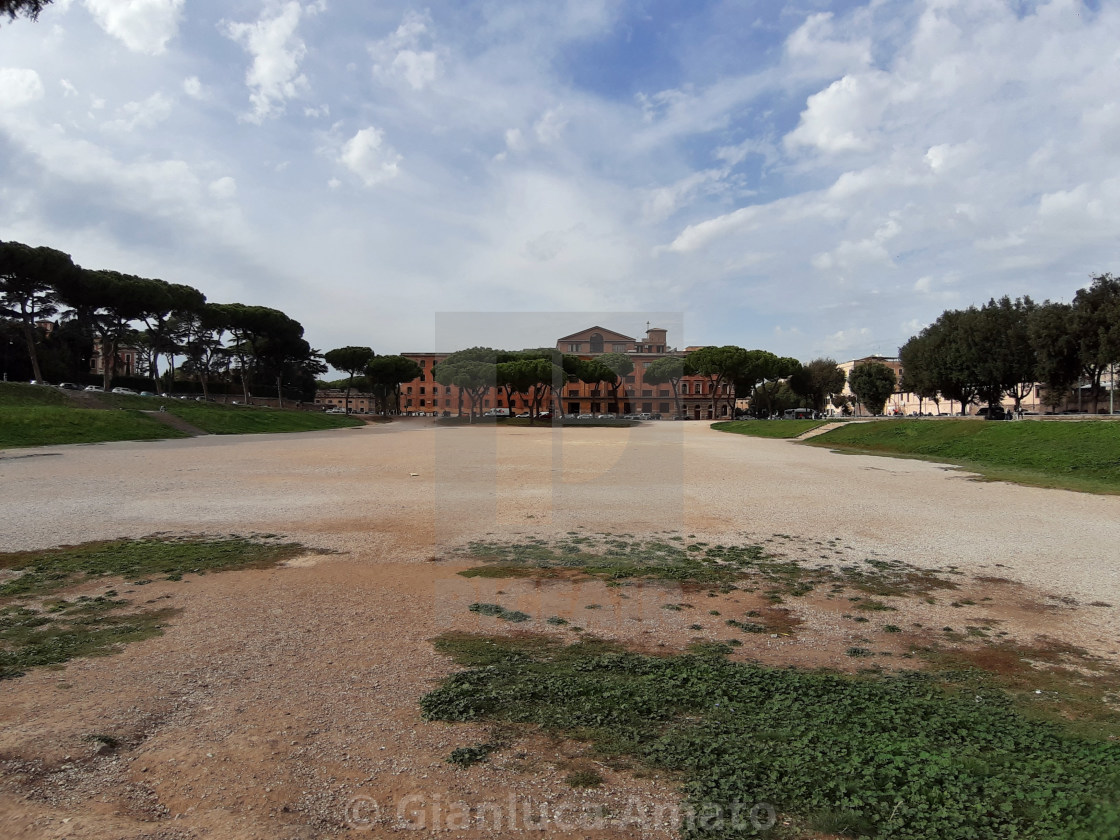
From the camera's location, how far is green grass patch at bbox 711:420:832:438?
1697 inches

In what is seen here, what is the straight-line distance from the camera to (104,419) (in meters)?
32.4

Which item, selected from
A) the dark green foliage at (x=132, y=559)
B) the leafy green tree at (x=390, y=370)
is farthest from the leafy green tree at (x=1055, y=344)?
the leafy green tree at (x=390, y=370)

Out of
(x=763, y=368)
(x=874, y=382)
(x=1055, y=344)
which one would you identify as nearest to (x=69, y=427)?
(x=1055, y=344)

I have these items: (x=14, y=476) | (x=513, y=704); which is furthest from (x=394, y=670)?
(x=14, y=476)

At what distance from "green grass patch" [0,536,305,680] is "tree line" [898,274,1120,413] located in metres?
43.2

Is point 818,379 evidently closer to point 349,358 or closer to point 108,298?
point 349,358

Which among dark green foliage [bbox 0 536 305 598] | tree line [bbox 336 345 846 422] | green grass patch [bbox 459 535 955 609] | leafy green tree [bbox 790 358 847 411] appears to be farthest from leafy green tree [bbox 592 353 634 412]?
dark green foliage [bbox 0 536 305 598]

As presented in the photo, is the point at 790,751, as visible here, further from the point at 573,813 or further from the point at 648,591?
the point at 648,591

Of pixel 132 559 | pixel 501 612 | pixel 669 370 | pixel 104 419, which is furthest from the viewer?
pixel 669 370

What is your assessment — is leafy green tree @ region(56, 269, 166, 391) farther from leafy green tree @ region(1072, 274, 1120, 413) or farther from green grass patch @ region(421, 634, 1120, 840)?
leafy green tree @ region(1072, 274, 1120, 413)

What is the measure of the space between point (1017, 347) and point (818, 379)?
34984 mm

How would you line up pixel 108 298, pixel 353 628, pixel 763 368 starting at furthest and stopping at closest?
pixel 763 368
pixel 108 298
pixel 353 628

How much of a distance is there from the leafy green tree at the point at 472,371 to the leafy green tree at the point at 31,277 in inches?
1187

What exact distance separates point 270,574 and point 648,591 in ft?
14.1
